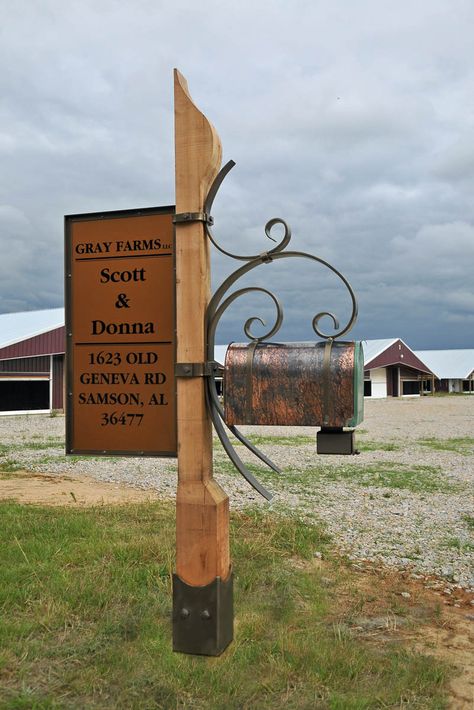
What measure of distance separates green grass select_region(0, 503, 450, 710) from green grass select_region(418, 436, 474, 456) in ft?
37.2

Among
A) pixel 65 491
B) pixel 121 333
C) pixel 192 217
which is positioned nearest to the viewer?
pixel 192 217

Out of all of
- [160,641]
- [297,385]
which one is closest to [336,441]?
[297,385]

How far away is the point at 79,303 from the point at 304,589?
3.56 metres

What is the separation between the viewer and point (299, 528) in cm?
766

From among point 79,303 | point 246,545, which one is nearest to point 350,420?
point 79,303

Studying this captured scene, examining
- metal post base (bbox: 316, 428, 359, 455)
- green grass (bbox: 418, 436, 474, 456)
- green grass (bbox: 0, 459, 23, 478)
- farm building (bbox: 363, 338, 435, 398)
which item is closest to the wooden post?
metal post base (bbox: 316, 428, 359, 455)

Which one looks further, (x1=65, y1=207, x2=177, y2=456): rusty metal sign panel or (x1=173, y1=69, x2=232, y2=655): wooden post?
(x1=65, y1=207, x2=177, y2=456): rusty metal sign panel

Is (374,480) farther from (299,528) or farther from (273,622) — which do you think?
(273,622)

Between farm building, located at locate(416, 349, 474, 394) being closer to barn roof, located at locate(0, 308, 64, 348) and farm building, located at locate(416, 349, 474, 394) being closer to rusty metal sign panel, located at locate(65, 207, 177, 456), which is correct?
barn roof, located at locate(0, 308, 64, 348)

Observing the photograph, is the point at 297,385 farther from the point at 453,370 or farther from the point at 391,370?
the point at 453,370

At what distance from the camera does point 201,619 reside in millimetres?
2764

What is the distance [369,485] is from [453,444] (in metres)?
8.11

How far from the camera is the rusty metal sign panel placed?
3.19 m

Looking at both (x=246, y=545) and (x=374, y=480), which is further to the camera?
(x=374, y=480)
